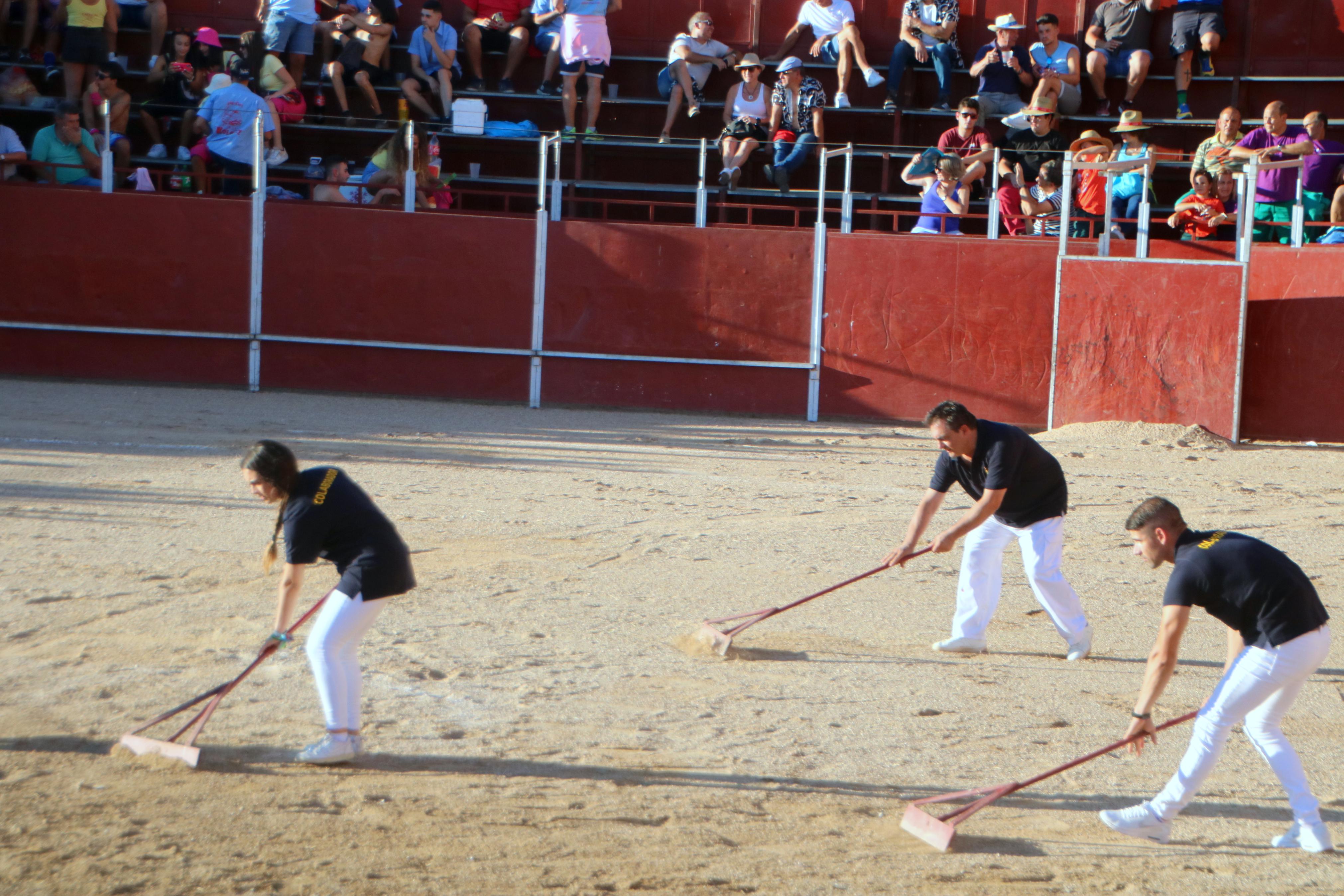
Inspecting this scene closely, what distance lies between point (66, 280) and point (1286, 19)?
56.3 feet

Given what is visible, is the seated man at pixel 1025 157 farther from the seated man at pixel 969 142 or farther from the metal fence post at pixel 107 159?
the metal fence post at pixel 107 159

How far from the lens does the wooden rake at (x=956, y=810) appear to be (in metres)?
4.83

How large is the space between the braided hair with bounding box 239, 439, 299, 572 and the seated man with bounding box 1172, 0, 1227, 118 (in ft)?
55.0

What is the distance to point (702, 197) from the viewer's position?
619 inches

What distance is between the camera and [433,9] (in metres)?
18.0

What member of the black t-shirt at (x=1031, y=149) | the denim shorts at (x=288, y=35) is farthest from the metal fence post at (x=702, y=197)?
the denim shorts at (x=288, y=35)

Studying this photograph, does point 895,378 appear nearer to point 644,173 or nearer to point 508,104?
point 644,173

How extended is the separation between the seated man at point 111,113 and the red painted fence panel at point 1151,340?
11.7 metres

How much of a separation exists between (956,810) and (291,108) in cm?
1473

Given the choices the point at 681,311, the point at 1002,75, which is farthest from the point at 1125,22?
the point at 681,311

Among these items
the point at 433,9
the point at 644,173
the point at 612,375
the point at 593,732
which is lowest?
the point at 593,732

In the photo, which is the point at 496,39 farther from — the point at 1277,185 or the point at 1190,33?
the point at 1277,185

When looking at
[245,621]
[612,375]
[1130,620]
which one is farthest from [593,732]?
[612,375]

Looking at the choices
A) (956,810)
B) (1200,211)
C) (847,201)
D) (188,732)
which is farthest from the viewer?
(847,201)
